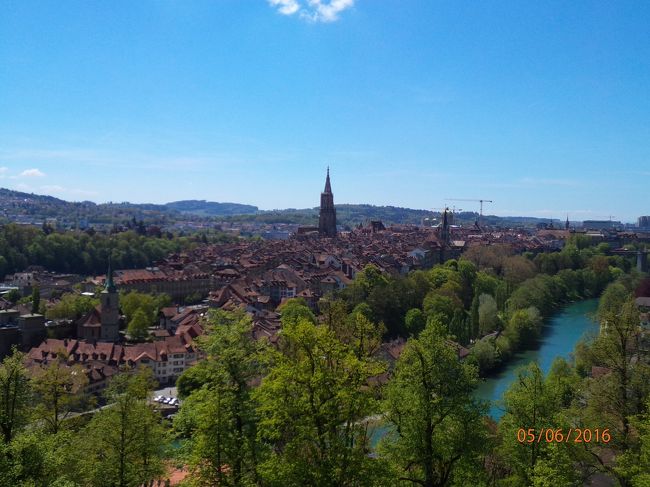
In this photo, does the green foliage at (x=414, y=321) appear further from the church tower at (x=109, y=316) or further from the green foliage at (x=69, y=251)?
the green foliage at (x=69, y=251)

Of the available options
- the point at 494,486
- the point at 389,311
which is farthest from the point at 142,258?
the point at 494,486

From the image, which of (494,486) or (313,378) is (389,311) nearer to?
(494,486)

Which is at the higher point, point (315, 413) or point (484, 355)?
point (315, 413)

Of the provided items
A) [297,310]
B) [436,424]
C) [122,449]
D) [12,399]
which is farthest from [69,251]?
[436,424]
